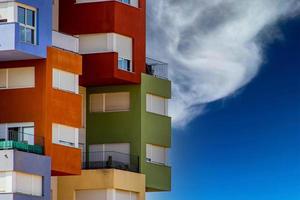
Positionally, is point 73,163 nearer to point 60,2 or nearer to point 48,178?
point 48,178

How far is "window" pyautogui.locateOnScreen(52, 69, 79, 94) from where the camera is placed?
71.4 metres

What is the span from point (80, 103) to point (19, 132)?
13.9 feet

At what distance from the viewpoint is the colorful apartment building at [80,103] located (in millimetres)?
69194

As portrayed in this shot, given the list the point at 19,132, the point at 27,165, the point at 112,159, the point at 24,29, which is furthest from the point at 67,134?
the point at 112,159

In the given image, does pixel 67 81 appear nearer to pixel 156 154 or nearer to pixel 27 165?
pixel 27 165

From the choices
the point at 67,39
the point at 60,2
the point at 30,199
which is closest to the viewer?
the point at 30,199

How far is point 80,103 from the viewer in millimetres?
73125

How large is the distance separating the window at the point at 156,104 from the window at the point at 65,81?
26.3 ft

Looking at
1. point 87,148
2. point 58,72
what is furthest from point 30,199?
point 87,148

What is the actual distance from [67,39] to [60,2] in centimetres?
541

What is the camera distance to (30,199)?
6806cm

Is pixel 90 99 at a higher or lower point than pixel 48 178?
higher

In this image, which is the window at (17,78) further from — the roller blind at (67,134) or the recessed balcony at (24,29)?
the roller blind at (67,134)

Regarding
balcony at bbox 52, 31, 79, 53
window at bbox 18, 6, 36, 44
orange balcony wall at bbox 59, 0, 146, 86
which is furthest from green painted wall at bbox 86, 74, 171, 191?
window at bbox 18, 6, 36, 44
